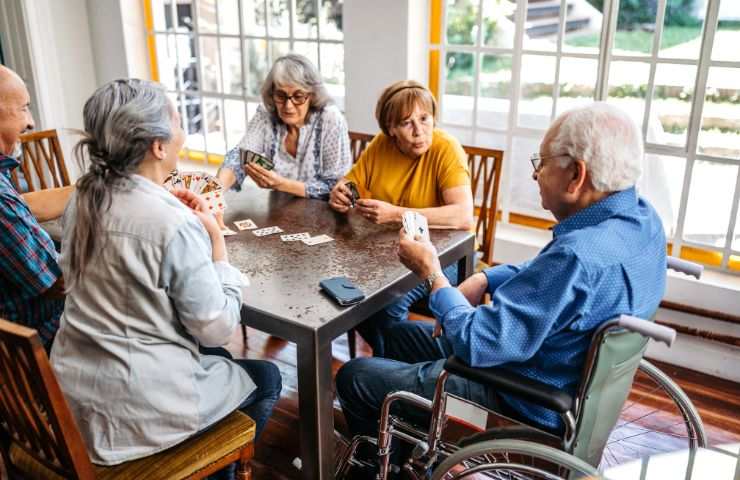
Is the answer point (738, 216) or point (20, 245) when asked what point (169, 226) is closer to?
point (20, 245)

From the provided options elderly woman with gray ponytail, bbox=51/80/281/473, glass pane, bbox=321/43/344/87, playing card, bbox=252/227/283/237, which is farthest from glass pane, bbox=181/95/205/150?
elderly woman with gray ponytail, bbox=51/80/281/473

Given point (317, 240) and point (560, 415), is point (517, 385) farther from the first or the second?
point (317, 240)

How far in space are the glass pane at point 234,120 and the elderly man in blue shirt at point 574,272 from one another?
3.02m

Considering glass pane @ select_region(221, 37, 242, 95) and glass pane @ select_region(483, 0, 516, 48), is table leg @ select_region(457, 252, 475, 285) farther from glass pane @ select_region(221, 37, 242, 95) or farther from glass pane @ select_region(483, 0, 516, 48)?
glass pane @ select_region(221, 37, 242, 95)

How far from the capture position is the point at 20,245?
1.61 m

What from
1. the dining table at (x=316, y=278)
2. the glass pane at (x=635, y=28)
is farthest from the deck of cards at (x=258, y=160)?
the glass pane at (x=635, y=28)

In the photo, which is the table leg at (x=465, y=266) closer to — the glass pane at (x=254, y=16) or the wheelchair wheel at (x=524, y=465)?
the wheelchair wheel at (x=524, y=465)

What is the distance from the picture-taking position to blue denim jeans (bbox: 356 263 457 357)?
226 centimetres

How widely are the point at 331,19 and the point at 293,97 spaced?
126cm

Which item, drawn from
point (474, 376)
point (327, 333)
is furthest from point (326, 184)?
point (474, 376)

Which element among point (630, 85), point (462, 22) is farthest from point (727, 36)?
point (462, 22)

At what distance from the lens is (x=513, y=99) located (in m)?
3.14

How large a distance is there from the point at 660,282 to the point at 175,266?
42.0 inches

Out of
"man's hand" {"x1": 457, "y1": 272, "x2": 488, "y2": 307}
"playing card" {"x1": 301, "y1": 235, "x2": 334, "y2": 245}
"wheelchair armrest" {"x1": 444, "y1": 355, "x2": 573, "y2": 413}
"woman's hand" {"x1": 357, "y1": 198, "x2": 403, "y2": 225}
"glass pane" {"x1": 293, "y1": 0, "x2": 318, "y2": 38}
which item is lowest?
"wheelchair armrest" {"x1": 444, "y1": 355, "x2": 573, "y2": 413}
